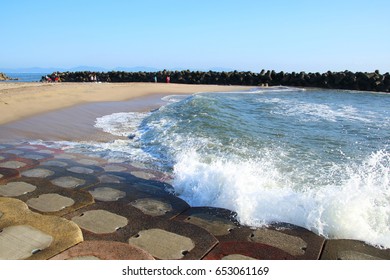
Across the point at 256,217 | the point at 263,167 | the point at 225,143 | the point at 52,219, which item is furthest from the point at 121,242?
the point at 225,143

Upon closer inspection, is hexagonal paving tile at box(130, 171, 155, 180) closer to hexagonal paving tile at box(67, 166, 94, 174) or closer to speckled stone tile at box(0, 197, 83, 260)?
hexagonal paving tile at box(67, 166, 94, 174)

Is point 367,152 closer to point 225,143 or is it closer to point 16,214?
point 225,143

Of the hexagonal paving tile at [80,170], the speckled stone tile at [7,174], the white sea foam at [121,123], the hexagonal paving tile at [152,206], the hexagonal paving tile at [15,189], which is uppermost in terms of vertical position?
the white sea foam at [121,123]

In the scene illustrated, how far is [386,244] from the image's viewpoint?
3.00 metres

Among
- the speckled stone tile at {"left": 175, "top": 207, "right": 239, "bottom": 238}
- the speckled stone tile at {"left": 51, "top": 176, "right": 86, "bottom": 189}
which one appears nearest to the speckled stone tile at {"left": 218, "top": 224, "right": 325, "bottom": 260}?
the speckled stone tile at {"left": 175, "top": 207, "right": 239, "bottom": 238}

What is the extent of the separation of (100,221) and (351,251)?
242cm

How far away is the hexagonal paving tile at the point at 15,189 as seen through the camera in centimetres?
384

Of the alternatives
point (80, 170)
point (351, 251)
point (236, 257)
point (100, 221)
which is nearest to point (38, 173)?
point (80, 170)

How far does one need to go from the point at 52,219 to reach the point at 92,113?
914cm

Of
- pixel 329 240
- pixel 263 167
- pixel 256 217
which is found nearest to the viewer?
pixel 329 240

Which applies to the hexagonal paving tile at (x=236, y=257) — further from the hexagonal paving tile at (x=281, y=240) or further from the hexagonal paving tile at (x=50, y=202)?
the hexagonal paving tile at (x=50, y=202)

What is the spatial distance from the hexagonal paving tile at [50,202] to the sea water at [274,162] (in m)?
1.42

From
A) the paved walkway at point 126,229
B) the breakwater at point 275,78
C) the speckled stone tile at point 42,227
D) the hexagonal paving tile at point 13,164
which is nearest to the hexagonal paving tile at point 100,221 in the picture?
the paved walkway at point 126,229

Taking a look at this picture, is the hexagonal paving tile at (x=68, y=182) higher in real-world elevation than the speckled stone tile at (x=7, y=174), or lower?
lower
